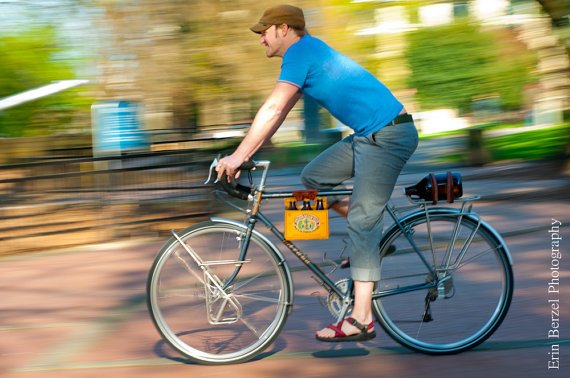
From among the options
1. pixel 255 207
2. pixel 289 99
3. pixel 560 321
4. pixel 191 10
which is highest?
pixel 191 10

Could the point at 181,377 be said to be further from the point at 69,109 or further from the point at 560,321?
the point at 69,109

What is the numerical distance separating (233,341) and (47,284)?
2.69m

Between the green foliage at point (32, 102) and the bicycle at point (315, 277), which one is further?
the green foliage at point (32, 102)

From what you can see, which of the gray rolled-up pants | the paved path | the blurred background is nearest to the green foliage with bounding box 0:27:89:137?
the blurred background

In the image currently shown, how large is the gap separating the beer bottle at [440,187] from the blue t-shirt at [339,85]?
0.38 meters

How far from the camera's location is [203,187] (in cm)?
891

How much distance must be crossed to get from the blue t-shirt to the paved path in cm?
74

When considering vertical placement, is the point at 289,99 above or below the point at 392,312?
above

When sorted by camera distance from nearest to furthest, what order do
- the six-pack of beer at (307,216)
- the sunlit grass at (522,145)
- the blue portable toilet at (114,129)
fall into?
1. the six-pack of beer at (307,216)
2. the blue portable toilet at (114,129)
3. the sunlit grass at (522,145)

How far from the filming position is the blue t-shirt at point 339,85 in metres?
4.06

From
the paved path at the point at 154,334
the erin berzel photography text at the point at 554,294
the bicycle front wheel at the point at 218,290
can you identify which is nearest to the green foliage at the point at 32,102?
the paved path at the point at 154,334

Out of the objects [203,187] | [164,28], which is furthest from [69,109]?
[203,187]

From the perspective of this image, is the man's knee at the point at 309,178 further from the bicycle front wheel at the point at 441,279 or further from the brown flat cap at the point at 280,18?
the brown flat cap at the point at 280,18

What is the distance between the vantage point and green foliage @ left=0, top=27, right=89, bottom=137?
14922 millimetres
